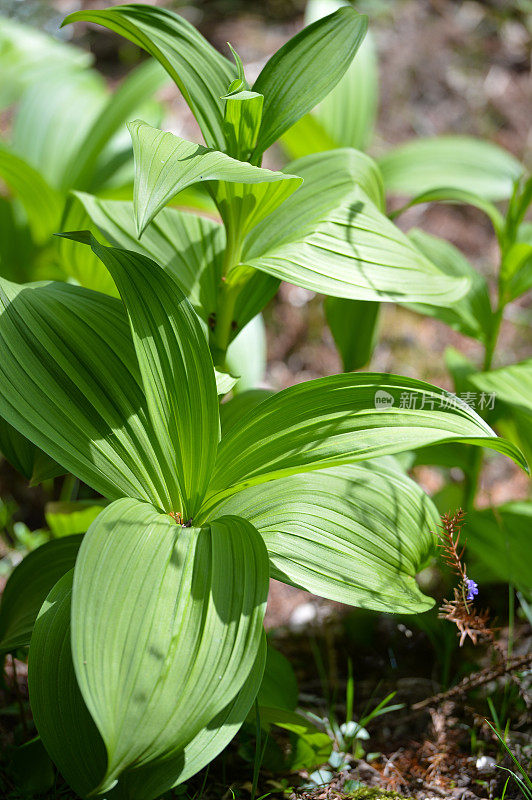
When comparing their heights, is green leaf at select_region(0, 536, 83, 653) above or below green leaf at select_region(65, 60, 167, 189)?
below

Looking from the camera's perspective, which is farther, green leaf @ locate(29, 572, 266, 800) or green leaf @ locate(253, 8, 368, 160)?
green leaf @ locate(253, 8, 368, 160)

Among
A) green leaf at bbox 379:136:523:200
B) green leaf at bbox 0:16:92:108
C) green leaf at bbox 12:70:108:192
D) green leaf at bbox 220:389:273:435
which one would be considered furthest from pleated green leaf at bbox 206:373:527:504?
green leaf at bbox 0:16:92:108

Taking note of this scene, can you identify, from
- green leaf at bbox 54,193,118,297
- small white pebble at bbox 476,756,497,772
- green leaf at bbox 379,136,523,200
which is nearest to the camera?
small white pebble at bbox 476,756,497,772

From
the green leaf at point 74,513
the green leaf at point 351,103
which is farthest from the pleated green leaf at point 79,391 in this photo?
the green leaf at point 351,103

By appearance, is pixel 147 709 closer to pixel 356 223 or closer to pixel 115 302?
pixel 115 302

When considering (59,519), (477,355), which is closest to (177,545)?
(59,519)

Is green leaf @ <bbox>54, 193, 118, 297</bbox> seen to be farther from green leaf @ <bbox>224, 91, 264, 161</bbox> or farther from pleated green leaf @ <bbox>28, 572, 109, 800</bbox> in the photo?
pleated green leaf @ <bbox>28, 572, 109, 800</bbox>
